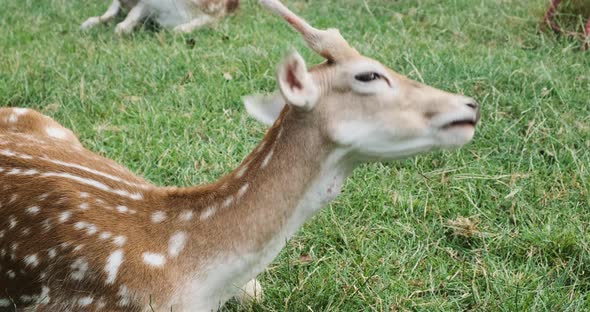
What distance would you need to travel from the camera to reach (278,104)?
114 inches

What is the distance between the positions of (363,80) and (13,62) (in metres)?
3.69

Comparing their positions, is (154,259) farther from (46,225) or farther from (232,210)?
(46,225)

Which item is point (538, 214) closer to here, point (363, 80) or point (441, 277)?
point (441, 277)

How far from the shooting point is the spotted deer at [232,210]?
2.58 m

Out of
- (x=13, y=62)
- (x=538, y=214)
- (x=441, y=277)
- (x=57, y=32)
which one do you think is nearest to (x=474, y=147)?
(x=538, y=214)

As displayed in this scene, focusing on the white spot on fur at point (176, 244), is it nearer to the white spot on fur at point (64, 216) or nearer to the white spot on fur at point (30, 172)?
the white spot on fur at point (64, 216)

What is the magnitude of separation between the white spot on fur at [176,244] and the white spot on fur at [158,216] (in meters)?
0.09

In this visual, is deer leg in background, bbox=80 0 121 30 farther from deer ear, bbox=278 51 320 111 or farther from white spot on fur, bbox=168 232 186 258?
deer ear, bbox=278 51 320 111

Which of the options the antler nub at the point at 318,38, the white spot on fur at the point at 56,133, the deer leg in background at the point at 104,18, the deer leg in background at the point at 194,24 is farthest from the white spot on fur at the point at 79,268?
the deer leg in background at the point at 104,18

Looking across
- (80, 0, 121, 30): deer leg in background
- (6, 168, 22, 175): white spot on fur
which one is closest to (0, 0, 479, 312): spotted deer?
(6, 168, 22, 175): white spot on fur

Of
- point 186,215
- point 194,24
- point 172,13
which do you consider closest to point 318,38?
point 186,215

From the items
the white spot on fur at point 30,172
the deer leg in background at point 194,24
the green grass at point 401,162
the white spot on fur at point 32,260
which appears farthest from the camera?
the deer leg in background at point 194,24

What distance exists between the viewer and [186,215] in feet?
8.86

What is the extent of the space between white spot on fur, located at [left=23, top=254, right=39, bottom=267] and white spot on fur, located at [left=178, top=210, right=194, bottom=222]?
0.51 metres
